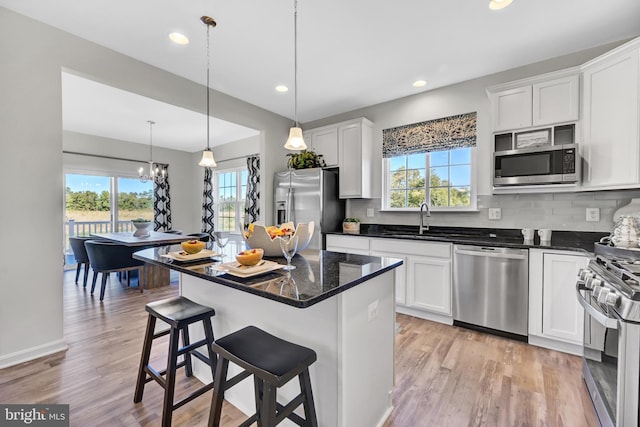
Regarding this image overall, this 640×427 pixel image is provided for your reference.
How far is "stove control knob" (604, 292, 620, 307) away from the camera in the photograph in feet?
4.33

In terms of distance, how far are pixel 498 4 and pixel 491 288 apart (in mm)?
2342

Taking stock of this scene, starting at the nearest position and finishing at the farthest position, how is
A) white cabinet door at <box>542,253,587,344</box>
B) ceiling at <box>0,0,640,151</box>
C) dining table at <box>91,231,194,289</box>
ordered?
1. ceiling at <box>0,0,640,151</box>
2. white cabinet door at <box>542,253,587,344</box>
3. dining table at <box>91,231,194,289</box>

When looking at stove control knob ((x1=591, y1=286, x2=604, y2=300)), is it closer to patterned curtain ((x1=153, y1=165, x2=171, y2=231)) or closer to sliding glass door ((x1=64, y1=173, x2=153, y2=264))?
patterned curtain ((x1=153, y1=165, x2=171, y2=231))

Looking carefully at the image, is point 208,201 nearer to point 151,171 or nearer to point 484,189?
point 151,171

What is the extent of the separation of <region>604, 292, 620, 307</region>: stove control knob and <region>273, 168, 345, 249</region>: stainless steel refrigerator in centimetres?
283

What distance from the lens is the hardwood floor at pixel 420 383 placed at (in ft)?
5.35

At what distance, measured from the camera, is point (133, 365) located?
7.10 ft

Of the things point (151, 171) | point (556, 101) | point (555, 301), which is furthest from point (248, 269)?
point (151, 171)

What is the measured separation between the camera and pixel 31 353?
224 cm

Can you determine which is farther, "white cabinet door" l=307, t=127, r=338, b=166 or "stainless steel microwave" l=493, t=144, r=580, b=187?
"white cabinet door" l=307, t=127, r=338, b=166

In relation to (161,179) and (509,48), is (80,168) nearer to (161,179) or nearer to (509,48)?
(161,179)

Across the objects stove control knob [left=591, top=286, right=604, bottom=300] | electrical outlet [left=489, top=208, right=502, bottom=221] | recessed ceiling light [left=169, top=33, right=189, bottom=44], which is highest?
recessed ceiling light [left=169, top=33, right=189, bottom=44]

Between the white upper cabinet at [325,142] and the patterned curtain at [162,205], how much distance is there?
4.05 m

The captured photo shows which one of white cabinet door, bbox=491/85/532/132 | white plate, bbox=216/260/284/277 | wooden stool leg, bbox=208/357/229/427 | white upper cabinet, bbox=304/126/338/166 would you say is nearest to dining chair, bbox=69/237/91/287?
white upper cabinet, bbox=304/126/338/166
